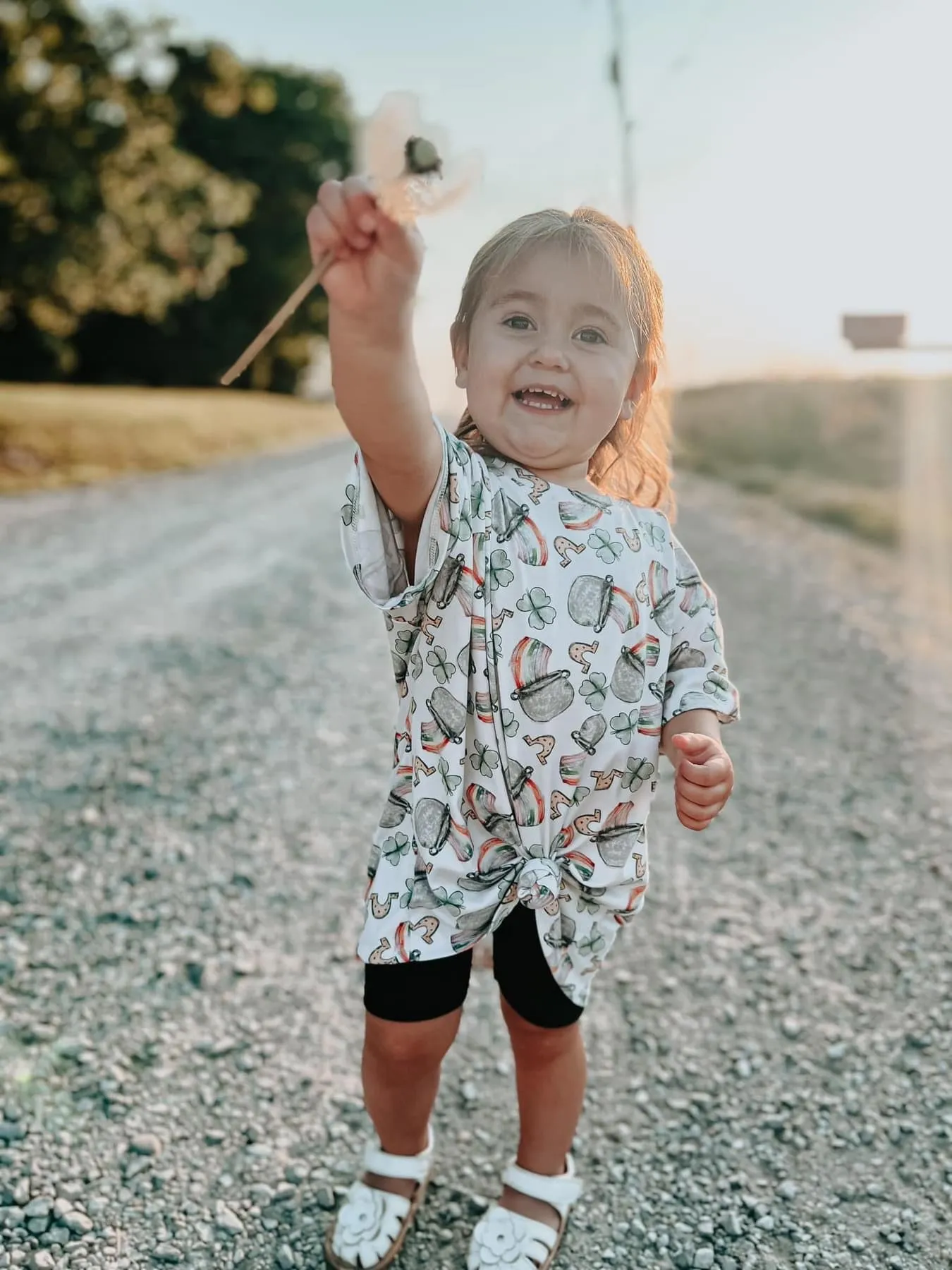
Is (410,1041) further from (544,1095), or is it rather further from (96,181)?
(96,181)

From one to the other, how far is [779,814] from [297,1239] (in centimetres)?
265

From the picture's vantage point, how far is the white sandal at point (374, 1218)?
205 cm

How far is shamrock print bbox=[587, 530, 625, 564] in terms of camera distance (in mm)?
1817

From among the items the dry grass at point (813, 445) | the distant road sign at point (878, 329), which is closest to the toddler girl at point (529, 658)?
the distant road sign at point (878, 329)

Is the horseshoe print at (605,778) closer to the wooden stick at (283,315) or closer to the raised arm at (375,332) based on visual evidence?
the raised arm at (375,332)

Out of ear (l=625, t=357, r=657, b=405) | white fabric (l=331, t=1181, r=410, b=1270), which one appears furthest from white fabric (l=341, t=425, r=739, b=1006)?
white fabric (l=331, t=1181, r=410, b=1270)

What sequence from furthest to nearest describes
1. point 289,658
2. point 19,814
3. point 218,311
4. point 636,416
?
point 218,311
point 289,658
point 19,814
point 636,416

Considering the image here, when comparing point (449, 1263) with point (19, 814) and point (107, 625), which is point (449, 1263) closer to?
point (19, 814)

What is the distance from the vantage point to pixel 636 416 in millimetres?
2008

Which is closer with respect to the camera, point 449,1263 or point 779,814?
point 449,1263

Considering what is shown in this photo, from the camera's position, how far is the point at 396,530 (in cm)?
167

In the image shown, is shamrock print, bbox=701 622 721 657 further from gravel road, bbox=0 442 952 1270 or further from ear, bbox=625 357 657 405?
gravel road, bbox=0 442 952 1270

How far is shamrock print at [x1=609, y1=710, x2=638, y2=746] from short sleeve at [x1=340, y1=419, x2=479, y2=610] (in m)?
0.40

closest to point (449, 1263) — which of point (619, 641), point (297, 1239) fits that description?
point (297, 1239)
